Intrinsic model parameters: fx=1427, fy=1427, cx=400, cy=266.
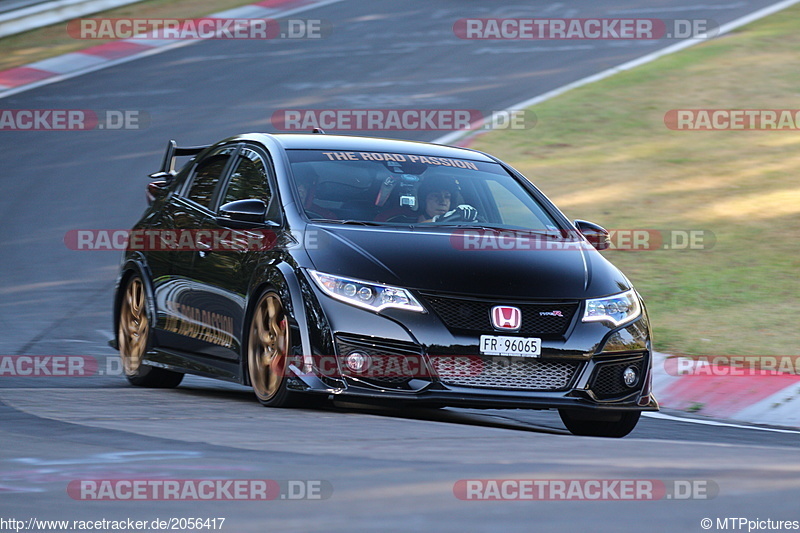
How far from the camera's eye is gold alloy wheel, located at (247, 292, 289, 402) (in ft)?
23.8

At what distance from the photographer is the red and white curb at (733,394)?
8.92 m

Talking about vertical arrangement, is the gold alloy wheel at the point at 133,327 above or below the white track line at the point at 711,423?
above

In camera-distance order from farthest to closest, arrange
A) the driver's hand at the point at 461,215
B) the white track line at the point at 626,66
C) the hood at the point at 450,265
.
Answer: the white track line at the point at 626,66, the driver's hand at the point at 461,215, the hood at the point at 450,265

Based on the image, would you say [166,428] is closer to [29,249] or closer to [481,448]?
[481,448]

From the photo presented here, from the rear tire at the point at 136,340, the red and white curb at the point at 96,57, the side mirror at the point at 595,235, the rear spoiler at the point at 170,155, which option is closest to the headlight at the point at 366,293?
the side mirror at the point at 595,235

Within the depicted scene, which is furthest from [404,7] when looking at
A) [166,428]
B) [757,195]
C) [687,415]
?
[166,428]

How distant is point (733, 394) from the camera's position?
937cm

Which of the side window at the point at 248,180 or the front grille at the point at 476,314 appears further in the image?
the side window at the point at 248,180

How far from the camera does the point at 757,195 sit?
53.6 ft

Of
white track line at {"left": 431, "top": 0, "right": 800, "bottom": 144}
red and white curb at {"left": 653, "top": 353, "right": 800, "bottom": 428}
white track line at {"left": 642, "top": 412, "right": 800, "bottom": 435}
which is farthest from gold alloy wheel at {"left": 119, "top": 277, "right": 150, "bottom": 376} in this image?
white track line at {"left": 431, "top": 0, "right": 800, "bottom": 144}

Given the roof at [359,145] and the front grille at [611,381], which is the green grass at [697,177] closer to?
the roof at [359,145]

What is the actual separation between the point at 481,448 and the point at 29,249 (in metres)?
9.90

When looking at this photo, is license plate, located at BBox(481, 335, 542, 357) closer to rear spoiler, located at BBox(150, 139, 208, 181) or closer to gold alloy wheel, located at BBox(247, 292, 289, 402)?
gold alloy wheel, located at BBox(247, 292, 289, 402)

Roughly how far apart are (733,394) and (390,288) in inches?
131
